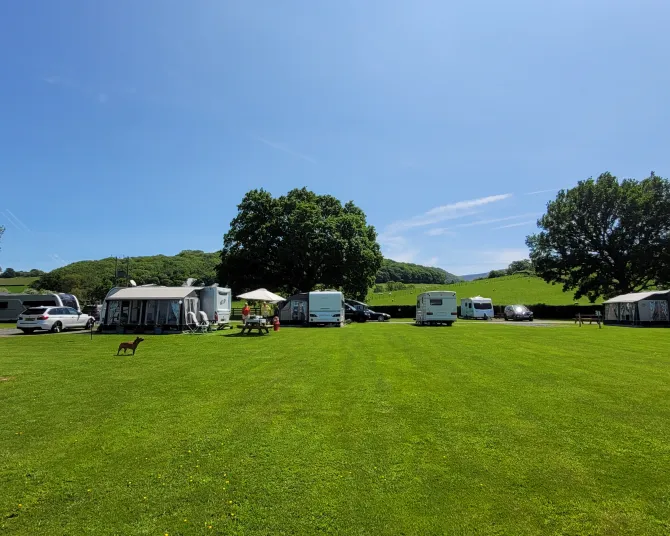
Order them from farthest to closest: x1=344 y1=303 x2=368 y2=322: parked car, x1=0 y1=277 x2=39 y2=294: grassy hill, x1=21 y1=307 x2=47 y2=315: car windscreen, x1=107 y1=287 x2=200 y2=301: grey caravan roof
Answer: x1=0 y1=277 x2=39 y2=294: grassy hill, x1=344 y1=303 x2=368 y2=322: parked car, x1=107 y1=287 x2=200 y2=301: grey caravan roof, x1=21 y1=307 x2=47 y2=315: car windscreen

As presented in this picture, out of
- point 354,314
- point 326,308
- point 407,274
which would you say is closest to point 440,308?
point 326,308

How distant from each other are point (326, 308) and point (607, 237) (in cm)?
3365

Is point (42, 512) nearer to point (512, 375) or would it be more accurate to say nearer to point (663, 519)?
point (663, 519)

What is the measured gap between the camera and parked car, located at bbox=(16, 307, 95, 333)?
21.6m

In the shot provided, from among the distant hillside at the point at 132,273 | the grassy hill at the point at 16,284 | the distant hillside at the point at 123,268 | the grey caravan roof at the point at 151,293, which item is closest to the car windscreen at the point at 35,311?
the grey caravan roof at the point at 151,293

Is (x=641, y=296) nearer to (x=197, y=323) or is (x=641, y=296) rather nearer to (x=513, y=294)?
(x=197, y=323)

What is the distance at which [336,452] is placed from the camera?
4.79 meters

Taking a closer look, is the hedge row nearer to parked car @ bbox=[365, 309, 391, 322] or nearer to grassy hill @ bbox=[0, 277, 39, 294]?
parked car @ bbox=[365, 309, 391, 322]

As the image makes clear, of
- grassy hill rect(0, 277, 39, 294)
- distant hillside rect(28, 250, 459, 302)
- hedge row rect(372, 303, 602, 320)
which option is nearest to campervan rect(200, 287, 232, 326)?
hedge row rect(372, 303, 602, 320)

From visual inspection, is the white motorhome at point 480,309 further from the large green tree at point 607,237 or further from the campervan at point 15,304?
the campervan at point 15,304

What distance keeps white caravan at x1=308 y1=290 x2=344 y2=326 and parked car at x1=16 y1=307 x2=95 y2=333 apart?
13194 mm

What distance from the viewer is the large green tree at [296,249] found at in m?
39.1

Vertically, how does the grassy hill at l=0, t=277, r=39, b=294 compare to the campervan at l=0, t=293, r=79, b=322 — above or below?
above

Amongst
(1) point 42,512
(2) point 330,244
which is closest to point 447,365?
(1) point 42,512
